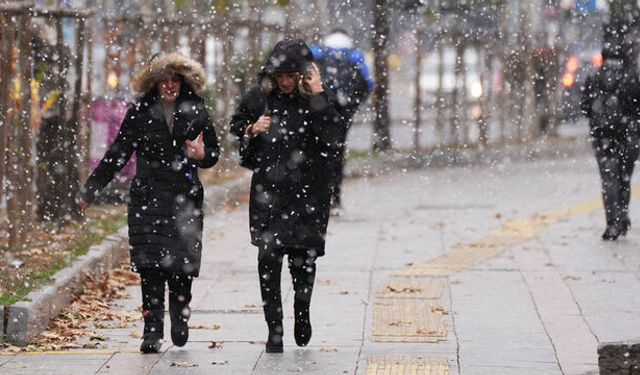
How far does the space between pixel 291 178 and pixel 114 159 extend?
3.15 ft

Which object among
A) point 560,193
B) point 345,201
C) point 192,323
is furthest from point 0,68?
point 560,193

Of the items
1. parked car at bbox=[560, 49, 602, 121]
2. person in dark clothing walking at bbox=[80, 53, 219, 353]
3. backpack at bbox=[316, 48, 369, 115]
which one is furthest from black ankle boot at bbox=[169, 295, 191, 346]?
parked car at bbox=[560, 49, 602, 121]

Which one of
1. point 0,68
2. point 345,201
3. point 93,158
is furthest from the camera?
point 345,201

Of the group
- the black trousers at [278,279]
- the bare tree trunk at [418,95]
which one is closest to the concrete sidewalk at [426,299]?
the black trousers at [278,279]

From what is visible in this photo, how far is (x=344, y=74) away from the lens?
15320mm

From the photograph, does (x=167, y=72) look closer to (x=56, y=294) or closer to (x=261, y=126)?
(x=261, y=126)

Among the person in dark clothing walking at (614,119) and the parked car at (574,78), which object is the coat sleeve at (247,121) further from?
the parked car at (574,78)

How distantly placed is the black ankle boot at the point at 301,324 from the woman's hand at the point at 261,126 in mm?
946

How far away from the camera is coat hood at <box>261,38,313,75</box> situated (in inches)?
336

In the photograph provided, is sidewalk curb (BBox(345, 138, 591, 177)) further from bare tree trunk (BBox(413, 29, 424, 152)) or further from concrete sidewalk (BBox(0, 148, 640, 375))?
concrete sidewalk (BBox(0, 148, 640, 375))

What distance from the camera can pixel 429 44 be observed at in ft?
79.0

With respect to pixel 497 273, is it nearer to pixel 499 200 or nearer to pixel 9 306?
pixel 9 306

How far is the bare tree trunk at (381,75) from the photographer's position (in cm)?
2380

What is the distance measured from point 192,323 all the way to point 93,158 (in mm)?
6021
